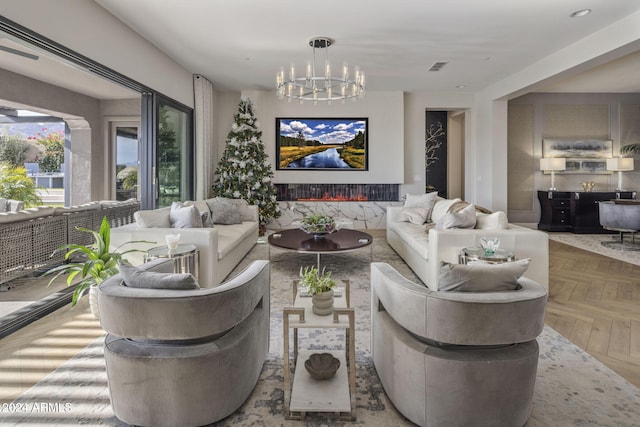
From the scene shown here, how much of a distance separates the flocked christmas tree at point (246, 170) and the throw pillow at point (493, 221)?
4064 millimetres

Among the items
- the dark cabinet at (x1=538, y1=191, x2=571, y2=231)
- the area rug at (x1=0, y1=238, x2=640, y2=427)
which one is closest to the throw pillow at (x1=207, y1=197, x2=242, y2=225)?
the area rug at (x1=0, y1=238, x2=640, y2=427)

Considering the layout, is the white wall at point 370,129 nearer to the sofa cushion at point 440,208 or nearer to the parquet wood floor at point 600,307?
the sofa cushion at point 440,208

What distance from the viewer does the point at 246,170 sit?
7.07 m

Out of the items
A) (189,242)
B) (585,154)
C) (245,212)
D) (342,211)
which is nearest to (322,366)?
(189,242)

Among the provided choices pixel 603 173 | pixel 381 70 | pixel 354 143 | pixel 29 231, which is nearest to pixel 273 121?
pixel 354 143

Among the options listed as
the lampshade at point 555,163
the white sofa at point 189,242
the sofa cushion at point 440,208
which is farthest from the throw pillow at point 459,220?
the lampshade at point 555,163

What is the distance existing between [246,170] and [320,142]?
176 cm

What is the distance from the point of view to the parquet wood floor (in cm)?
254

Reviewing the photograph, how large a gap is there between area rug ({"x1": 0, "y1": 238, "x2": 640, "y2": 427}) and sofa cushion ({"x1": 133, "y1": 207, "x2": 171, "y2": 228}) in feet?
4.78

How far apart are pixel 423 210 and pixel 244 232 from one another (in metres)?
2.66

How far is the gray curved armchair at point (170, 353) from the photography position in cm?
163

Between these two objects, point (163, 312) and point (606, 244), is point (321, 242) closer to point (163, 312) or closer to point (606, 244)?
point (163, 312)

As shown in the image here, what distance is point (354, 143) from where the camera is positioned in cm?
787

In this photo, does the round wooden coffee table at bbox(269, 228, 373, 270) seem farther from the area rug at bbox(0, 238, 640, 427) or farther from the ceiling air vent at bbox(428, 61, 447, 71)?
the ceiling air vent at bbox(428, 61, 447, 71)
